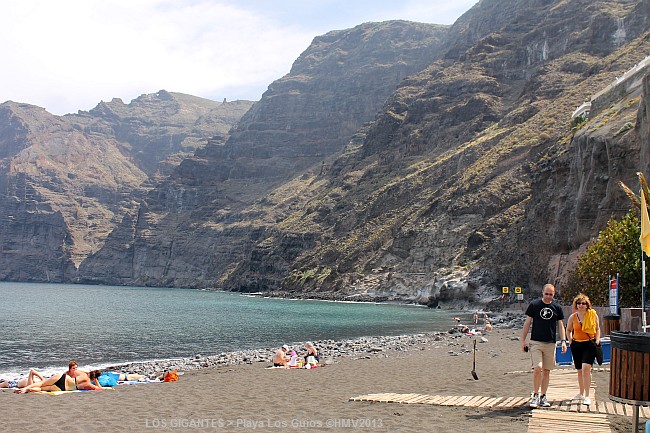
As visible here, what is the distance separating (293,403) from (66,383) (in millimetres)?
8536

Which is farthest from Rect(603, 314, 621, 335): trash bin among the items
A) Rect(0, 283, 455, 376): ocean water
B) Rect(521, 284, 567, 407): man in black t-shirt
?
Rect(0, 283, 455, 376): ocean water

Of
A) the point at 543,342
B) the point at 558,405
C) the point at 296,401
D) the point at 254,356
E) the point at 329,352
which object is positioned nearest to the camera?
the point at 558,405

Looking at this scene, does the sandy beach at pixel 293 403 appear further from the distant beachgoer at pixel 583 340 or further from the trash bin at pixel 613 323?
the trash bin at pixel 613 323

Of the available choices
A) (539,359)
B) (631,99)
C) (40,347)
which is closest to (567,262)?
(631,99)

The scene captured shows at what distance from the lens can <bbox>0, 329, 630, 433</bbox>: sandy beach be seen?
13.2 metres

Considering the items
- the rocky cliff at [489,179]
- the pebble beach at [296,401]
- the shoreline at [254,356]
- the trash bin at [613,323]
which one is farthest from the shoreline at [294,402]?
the rocky cliff at [489,179]

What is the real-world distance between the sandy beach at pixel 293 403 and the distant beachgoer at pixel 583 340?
4.30ft

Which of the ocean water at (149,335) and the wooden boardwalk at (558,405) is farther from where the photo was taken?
the ocean water at (149,335)

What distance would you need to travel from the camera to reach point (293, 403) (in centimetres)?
1686

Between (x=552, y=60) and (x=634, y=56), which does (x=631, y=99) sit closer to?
(x=634, y=56)

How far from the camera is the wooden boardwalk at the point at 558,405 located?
11.4 metres

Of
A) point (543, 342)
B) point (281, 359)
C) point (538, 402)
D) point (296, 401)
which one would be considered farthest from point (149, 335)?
point (543, 342)

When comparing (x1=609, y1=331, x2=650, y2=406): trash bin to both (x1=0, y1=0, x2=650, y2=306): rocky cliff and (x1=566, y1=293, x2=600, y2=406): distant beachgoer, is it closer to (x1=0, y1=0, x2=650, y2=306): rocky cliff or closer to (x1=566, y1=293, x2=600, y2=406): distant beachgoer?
(x1=566, y1=293, x2=600, y2=406): distant beachgoer

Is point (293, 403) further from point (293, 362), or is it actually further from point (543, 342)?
point (293, 362)
